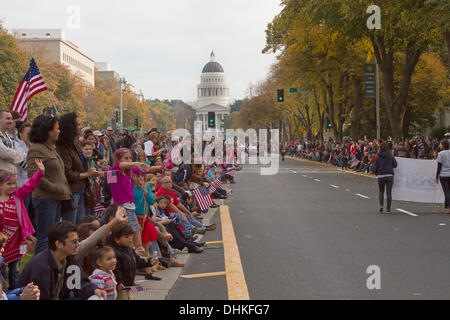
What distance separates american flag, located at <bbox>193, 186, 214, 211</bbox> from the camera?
14.3 meters

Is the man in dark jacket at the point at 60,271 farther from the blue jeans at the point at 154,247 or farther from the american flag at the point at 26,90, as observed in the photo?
the american flag at the point at 26,90

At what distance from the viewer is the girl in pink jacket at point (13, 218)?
670 cm

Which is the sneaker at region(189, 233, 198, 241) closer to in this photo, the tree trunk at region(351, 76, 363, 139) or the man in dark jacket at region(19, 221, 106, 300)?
the man in dark jacket at region(19, 221, 106, 300)

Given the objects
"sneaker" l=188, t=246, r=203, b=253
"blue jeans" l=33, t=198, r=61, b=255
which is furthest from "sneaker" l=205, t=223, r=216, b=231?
"blue jeans" l=33, t=198, r=61, b=255

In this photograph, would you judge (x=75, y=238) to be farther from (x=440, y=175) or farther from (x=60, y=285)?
(x=440, y=175)

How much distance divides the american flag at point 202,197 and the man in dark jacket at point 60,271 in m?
8.32

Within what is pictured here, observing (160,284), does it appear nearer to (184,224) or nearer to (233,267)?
(233,267)

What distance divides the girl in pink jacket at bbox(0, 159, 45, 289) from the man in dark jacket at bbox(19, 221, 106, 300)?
1102 millimetres

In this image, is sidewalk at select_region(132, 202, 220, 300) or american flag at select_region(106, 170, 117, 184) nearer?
sidewalk at select_region(132, 202, 220, 300)

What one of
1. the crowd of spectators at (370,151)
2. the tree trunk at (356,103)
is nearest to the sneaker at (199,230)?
the crowd of spectators at (370,151)

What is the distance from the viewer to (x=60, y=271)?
18.9 feet

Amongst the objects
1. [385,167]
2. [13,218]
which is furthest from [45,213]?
[385,167]

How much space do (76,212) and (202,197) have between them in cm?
610
